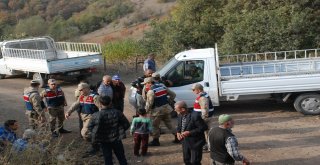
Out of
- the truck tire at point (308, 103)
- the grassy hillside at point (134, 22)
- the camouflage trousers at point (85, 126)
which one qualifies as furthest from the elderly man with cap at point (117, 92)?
the grassy hillside at point (134, 22)

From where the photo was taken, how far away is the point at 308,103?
11.2 meters

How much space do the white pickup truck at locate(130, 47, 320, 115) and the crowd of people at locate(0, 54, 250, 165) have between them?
49 centimetres

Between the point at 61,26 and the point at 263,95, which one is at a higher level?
the point at 61,26

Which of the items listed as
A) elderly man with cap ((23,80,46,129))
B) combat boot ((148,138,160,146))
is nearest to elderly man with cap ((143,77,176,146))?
combat boot ((148,138,160,146))

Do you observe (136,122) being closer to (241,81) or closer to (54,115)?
(54,115)

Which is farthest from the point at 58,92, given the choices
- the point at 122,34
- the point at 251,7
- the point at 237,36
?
the point at 122,34

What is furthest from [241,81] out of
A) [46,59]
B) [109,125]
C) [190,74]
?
[46,59]

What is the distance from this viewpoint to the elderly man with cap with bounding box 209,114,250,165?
20.0 ft

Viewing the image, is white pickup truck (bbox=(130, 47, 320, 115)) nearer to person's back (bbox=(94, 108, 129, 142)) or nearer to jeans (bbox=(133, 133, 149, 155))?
jeans (bbox=(133, 133, 149, 155))

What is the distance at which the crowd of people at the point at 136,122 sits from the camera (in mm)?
6320

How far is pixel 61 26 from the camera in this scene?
1891 inches

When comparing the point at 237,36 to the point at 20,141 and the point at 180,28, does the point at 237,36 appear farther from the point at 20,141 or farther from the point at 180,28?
the point at 20,141

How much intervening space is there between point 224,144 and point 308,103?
576 centimetres

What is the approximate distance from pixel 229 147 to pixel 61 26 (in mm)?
43926
